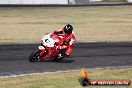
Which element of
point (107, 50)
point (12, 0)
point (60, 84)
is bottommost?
point (12, 0)

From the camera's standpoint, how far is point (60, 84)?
45.3 ft

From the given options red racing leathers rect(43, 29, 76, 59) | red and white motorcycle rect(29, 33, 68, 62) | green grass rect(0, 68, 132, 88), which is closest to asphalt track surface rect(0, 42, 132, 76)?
red and white motorcycle rect(29, 33, 68, 62)

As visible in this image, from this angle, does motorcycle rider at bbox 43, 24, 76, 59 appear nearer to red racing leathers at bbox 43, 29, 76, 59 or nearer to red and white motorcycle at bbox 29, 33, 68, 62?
red racing leathers at bbox 43, 29, 76, 59

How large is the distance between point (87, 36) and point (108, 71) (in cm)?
1552

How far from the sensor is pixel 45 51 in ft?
65.2

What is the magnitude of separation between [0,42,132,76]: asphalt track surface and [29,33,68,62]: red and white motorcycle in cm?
29

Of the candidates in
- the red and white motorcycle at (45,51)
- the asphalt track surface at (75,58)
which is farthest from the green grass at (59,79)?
the red and white motorcycle at (45,51)

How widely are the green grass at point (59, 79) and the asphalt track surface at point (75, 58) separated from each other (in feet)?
4.45

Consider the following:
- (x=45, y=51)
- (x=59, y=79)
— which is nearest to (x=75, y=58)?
(x=45, y=51)

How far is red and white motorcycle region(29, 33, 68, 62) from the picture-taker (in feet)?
63.8

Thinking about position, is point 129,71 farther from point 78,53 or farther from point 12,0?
point 12,0

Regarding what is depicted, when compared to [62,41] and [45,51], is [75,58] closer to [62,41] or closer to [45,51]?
[45,51]

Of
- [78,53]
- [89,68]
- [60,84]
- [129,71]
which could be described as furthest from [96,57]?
[60,84]

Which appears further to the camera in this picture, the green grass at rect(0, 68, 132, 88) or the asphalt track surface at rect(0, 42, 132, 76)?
the asphalt track surface at rect(0, 42, 132, 76)
